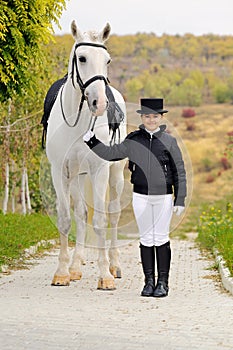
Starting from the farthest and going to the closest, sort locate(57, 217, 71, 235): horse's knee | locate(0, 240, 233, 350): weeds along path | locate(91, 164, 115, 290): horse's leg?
locate(57, 217, 71, 235): horse's knee < locate(91, 164, 115, 290): horse's leg < locate(0, 240, 233, 350): weeds along path

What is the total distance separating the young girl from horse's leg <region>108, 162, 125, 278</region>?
5.62ft

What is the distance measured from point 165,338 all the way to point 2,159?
12566 mm

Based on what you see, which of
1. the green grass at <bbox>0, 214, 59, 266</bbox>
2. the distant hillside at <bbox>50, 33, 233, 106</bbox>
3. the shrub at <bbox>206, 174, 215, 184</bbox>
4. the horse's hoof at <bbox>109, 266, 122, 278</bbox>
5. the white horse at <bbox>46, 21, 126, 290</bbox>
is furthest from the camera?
the distant hillside at <bbox>50, 33, 233, 106</bbox>

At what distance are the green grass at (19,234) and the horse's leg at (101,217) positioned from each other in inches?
82.1

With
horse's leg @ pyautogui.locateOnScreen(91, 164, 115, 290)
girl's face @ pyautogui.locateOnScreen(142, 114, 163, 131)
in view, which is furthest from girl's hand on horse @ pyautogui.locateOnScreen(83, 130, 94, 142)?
girl's face @ pyautogui.locateOnScreen(142, 114, 163, 131)

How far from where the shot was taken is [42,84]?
62.0 ft

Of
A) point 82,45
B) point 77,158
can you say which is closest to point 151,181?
point 77,158

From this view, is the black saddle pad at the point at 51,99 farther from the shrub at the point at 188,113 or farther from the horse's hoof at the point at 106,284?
the shrub at the point at 188,113

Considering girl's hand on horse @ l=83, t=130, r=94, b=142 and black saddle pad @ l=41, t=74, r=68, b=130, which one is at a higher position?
black saddle pad @ l=41, t=74, r=68, b=130

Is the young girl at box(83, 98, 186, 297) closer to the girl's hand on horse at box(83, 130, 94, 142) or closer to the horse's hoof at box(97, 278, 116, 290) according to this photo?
the girl's hand on horse at box(83, 130, 94, 142)

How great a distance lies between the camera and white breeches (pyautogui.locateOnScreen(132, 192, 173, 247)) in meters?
8.54

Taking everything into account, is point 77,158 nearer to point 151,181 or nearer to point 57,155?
point 57,155

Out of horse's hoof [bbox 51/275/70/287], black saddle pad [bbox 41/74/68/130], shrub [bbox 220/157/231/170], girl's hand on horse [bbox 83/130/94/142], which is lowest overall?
shrub [bbox 220/157/231/170]

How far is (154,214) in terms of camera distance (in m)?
8.56
